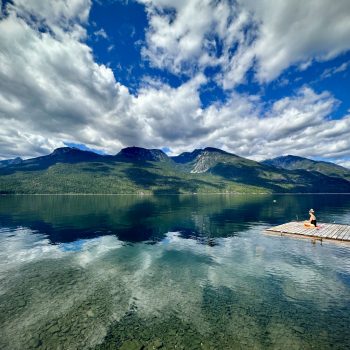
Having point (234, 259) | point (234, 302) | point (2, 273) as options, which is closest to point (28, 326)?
point (2, 273)

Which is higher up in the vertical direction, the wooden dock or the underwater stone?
the wooden dock

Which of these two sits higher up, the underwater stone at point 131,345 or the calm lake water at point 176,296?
the calm lake water at point 176,296

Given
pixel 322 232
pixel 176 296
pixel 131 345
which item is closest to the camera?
pixel 131 345

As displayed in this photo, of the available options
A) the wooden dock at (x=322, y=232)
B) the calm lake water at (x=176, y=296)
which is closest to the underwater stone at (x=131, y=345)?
the calm lake water at (x=176, y=296)

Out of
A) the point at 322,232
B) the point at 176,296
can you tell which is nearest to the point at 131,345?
the point at 176,296

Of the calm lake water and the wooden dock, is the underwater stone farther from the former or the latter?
the wooden dock

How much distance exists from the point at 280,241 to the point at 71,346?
43298mm

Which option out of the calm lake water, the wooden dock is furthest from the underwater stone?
the wooden dock

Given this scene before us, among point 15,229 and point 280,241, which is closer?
point 280,241

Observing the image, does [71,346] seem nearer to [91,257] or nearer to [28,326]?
[28,326]

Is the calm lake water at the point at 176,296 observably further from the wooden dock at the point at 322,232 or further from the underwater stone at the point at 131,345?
the wooden dock at the point at 322,232

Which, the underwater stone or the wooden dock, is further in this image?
the wooden dock

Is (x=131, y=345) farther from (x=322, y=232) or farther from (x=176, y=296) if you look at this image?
(x=322, y=232)

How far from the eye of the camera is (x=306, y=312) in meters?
21.5
